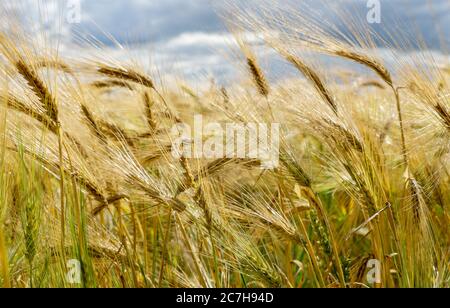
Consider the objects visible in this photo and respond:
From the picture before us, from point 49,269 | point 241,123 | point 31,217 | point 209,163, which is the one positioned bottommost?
point 49,269

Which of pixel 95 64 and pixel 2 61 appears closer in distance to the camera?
pixel 2 61

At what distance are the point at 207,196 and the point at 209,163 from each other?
16 cm

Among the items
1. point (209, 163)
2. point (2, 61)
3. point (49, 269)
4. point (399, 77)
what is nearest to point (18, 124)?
point (2, 61)

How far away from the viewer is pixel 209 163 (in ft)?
6.08

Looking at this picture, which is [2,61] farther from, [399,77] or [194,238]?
[399,77]

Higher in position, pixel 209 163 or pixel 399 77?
pixel 399 77

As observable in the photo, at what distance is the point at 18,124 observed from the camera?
1754mm

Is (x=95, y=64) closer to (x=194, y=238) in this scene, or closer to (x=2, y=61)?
(x=2, y=61)
